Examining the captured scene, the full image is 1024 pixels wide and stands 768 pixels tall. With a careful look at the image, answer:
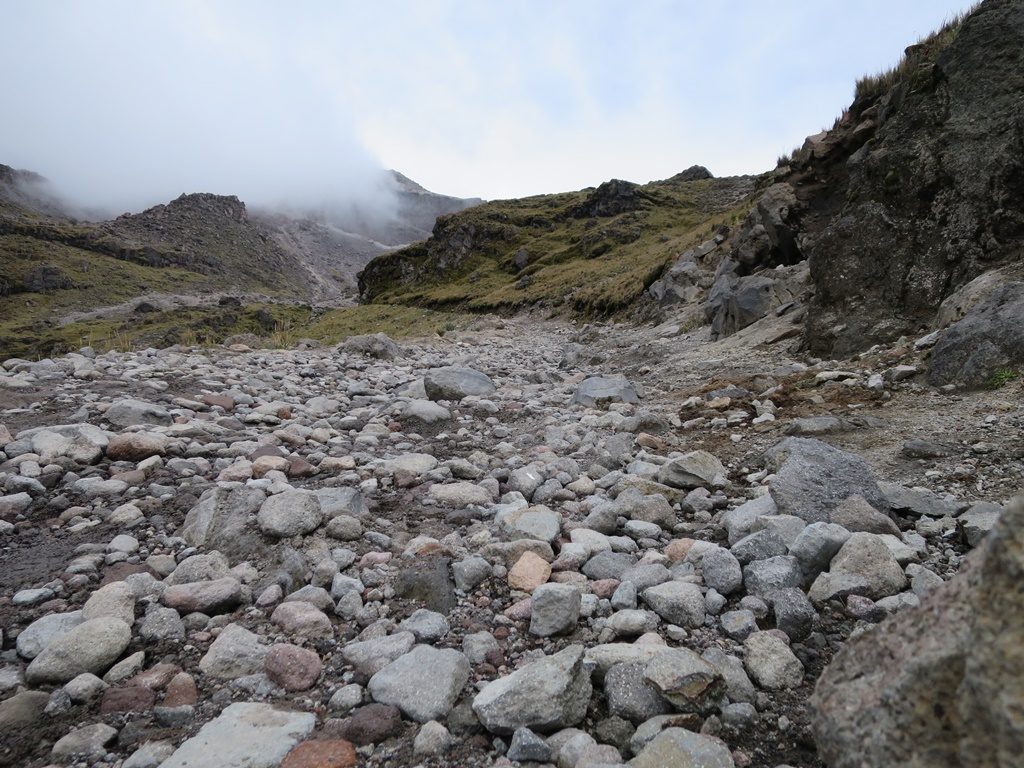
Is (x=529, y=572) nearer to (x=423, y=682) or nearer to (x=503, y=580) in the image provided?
(x=503, y=580)

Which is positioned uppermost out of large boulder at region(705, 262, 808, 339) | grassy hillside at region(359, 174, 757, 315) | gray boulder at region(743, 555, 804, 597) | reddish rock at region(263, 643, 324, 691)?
grassy hillside at region(359, 174, 757, 315)

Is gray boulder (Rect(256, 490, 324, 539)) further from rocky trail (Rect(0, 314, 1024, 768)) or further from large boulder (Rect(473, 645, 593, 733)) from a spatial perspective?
large boulder (Rect(473, 645, 593, 733))

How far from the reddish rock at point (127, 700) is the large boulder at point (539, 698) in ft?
4.71

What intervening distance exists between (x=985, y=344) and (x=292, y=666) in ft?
21.4

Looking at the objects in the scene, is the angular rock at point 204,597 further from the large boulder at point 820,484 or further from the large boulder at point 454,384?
the large boulder at point 454,384

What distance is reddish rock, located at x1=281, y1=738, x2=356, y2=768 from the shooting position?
198 cm

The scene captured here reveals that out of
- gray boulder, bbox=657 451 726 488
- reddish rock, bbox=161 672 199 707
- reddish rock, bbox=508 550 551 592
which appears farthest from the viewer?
gray boulder, bbox=657 451 726 488

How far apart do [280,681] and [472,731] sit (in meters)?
0.95

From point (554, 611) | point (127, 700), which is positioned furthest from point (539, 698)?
point (127, 700)

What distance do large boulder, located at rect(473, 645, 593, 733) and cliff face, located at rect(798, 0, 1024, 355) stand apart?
7.52 m

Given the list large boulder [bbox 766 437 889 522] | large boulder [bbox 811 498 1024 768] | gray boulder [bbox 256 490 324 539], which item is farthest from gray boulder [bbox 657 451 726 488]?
large boulder [bbox 811 498 1024 768]

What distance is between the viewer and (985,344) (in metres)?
5.38

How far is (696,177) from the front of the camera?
118375 millimetres

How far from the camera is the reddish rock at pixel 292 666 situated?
249 cm
